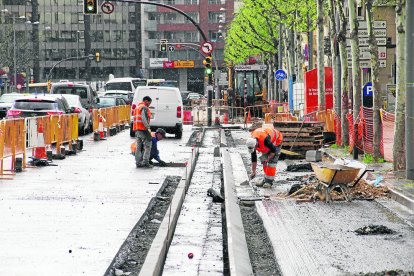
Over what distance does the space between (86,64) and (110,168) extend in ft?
422

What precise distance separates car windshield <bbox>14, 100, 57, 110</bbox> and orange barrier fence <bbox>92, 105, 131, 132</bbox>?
5.54 metres

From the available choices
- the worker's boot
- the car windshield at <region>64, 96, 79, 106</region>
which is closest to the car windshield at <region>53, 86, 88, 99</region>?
the car windshield at <region>64, 96, 79, 106</region>

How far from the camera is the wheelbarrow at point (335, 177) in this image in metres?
17.8

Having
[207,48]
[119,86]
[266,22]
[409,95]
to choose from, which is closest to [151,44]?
[119,86]

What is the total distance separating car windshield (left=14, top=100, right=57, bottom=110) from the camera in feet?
115

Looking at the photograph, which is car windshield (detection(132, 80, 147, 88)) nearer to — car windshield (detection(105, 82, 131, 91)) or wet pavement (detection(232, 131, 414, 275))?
car windshield (detection(105, 82, 131, 91))

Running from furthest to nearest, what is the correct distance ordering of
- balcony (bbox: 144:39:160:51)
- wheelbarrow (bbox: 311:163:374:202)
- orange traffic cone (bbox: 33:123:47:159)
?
1. balcony (bbox: 144:39:160:51)
2. orange traffic cone (bbox: 33:123:47:159)
3. wheelbarrow (bbox: 311:163:374:202)

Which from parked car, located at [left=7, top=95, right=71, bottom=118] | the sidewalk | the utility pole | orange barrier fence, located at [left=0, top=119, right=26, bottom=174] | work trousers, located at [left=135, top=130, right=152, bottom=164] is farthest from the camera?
parked car, located at [left=7, top=95, right=71, bottom=118]

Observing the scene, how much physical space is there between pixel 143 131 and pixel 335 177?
8.59 metres

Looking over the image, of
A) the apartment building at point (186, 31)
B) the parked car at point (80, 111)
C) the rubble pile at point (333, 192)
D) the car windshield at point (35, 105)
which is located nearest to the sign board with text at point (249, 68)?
the parked car at point (80, 111)

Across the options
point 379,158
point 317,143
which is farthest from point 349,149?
point 379,158

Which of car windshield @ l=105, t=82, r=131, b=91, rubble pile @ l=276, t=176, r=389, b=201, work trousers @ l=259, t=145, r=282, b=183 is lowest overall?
rubble pile @ l=276, t=176, r=389, b=201

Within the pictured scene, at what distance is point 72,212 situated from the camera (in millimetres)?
15852

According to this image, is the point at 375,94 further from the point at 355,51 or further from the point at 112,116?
the point at 112,116
